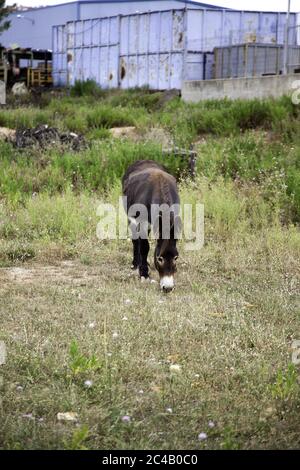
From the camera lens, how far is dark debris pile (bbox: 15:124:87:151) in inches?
637

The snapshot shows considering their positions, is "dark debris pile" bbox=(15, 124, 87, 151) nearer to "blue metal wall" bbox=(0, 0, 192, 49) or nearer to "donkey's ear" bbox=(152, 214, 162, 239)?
"donkey's ear" bbox=(152, 214, 162, 239)

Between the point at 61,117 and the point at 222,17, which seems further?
the point at 222,17

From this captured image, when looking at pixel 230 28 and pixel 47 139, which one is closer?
pixel 47 139

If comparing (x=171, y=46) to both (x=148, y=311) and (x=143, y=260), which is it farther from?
(x=148, y=311)

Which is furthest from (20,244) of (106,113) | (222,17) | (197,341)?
(222,17)

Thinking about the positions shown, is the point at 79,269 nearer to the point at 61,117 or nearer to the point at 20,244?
the point at 20,244

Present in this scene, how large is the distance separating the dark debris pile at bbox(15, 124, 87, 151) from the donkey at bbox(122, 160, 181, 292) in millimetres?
6768

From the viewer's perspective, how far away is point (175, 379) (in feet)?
17.9

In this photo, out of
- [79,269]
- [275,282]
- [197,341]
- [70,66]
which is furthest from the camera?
[70,66]

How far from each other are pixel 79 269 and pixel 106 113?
1222 centimetres

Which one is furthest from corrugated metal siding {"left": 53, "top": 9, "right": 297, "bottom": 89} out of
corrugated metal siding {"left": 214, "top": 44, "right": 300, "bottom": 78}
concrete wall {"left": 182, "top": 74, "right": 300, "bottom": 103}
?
concrete wall {"left": 182, "top": 74, "right": 300, "bottom": 103}

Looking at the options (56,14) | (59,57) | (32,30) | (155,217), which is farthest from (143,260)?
(32,30)

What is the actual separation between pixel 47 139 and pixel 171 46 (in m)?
15.4

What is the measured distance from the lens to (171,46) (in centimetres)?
3056
